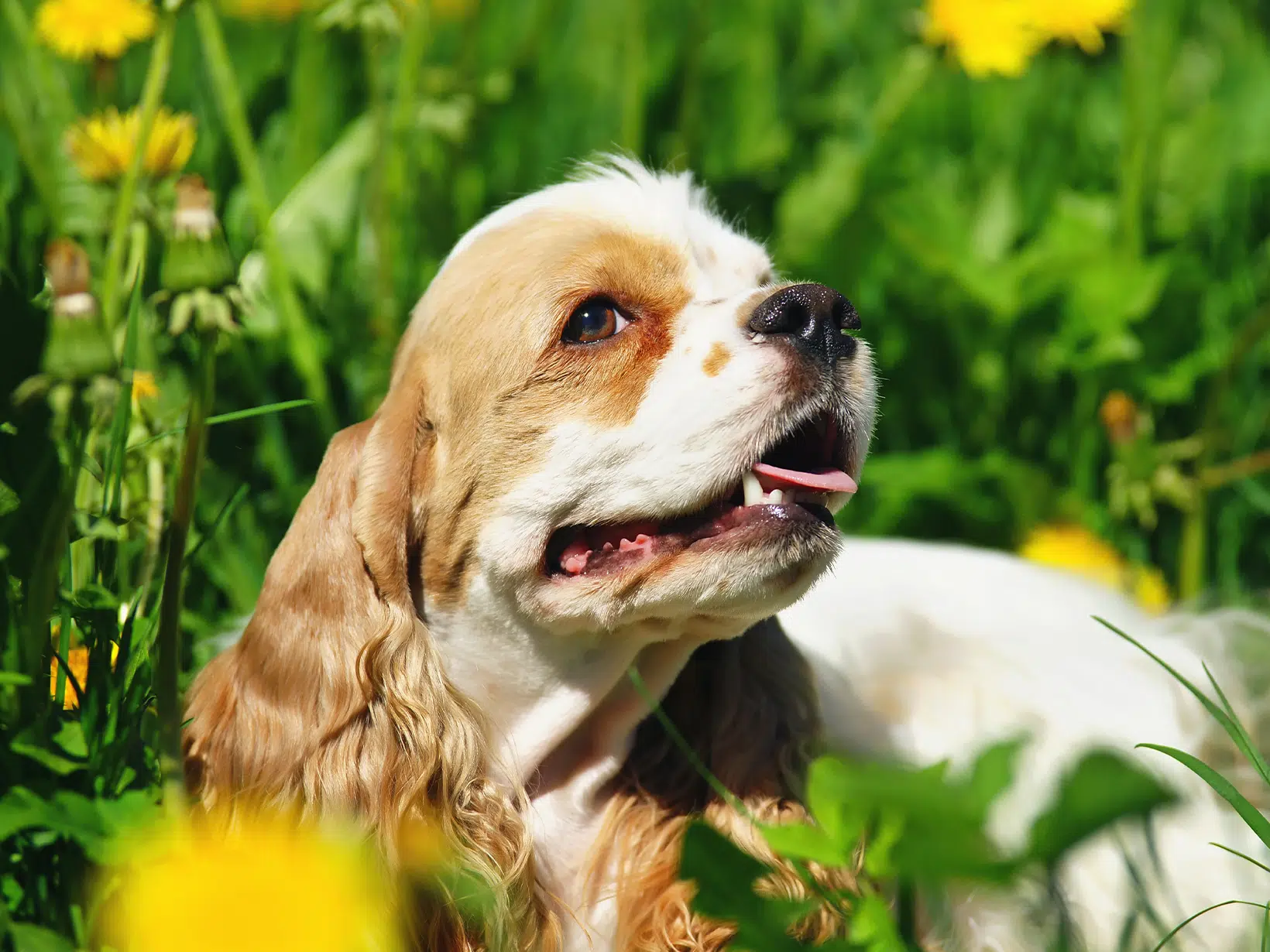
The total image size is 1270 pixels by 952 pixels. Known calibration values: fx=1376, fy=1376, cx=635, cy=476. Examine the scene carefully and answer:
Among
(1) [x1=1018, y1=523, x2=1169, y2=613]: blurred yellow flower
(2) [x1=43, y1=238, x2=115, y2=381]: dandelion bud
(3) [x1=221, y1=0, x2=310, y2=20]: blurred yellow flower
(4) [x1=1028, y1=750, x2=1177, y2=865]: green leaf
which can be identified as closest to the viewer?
(4) [x1=1028, y1=750, x2=1177, y2=865]: green leaf

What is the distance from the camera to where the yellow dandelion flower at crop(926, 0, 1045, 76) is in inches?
139

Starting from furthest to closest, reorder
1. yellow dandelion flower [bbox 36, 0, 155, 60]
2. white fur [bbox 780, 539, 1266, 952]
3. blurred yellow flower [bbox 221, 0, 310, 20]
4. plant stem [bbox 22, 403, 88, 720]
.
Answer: blurred yellow flower [bbox 221, 0, 310, 20] < yellow dandelion flower [bbox 36, 0, 155, 60] < white fur [bbox 780, 539, 1266, 952] < plant stem [bbox 22, 403, 88, 720]

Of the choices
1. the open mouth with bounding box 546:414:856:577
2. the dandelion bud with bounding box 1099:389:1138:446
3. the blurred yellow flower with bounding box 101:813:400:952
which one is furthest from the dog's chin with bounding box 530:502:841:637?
the dandelion bud with bounding box 1099:389:1138:446

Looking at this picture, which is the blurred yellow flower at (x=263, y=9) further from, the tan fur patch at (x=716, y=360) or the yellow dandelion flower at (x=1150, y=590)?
the yellow dandelion flower at (x=1150, y=590)

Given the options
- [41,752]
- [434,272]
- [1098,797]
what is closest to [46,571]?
[41,752]

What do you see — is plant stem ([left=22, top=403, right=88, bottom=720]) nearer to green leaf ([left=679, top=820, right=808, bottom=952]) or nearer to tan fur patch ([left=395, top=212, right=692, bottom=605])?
tan fur patch ([left=395, top=212, right=692, bottom=605])

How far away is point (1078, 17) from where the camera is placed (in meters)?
3.56

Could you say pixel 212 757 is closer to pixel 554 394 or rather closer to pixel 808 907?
pixel 554 394

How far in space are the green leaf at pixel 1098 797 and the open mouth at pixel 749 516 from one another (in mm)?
1015

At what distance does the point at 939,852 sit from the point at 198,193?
3.21 ft

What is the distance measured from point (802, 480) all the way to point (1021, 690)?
1.01 meters

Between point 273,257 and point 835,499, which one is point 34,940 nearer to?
point 835,499

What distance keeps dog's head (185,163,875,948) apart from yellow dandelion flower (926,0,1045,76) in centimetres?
173

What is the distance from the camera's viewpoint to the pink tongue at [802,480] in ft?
6.33
